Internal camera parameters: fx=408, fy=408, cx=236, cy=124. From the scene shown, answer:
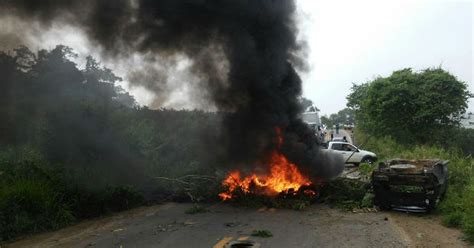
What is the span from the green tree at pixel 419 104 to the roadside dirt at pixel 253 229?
16.3 m

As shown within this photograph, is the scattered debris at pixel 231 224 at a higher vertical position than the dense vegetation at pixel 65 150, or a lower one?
lower

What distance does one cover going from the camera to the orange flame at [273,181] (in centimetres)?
1191

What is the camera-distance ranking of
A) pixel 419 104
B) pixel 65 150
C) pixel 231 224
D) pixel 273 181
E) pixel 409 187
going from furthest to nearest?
1. pixel 419 104
2. pixel 273 181
3. pixel 65 150
4. pixel 409 187
5. pixel 231 224

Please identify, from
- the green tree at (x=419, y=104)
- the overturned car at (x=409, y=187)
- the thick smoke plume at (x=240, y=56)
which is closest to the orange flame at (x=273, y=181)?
the thick smoke plume at (x=240, y=56)

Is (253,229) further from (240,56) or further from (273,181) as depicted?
(240,56)

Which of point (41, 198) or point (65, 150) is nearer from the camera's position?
point (41, 198)

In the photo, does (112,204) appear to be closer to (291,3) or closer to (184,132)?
(184,132)

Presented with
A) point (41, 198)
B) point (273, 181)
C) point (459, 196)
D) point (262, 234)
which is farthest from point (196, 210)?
point (459, 196)

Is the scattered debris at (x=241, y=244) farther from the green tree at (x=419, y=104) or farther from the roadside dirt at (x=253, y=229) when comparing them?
the green tree at (x=419, y=104)

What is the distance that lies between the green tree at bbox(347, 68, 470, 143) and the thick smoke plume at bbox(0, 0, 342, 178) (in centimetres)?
1370

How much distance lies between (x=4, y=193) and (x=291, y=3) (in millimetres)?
10431

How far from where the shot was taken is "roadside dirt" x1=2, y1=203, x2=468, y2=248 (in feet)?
25.2

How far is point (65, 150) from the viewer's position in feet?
35.6

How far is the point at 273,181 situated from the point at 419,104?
16199 millimetres
